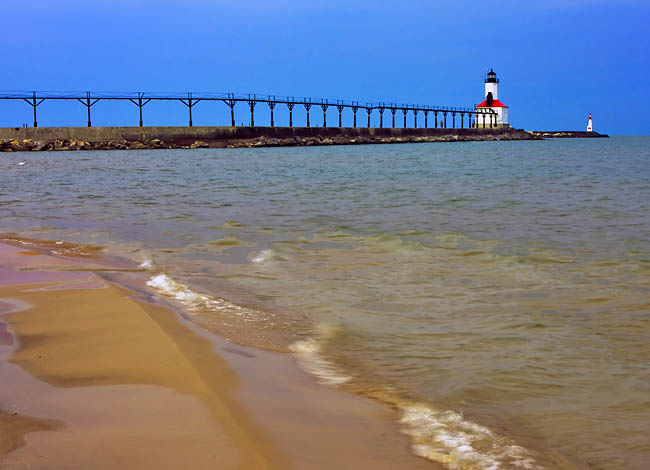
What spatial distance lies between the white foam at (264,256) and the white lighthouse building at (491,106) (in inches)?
4144

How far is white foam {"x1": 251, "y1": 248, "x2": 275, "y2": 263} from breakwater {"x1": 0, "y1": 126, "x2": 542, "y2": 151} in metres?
47.3

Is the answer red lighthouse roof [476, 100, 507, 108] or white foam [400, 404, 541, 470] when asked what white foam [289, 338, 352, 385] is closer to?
white foam [400, 404, 541, 470]

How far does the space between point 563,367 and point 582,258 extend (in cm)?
352

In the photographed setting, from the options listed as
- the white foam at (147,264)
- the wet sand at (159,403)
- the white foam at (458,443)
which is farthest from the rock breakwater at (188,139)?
the white foam at (458,443)

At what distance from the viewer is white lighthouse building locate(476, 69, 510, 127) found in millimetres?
107188

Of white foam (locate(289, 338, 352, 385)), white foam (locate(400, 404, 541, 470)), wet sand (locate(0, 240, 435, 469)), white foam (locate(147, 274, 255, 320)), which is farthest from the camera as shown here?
white foam (locate(147, 274, 255, 320))

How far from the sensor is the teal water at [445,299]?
282cm

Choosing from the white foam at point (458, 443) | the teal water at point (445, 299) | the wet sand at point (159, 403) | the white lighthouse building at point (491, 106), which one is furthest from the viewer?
the white lighthouse building at point (491, 106)

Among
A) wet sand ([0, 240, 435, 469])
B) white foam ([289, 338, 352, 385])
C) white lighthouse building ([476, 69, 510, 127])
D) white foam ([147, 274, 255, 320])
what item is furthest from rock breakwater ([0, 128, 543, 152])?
white foam ([289, 338, 352, 385])

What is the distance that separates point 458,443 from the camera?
2.55 metres

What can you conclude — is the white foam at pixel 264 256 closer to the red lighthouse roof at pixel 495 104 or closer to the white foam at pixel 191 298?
the white foam at pixel 191 298

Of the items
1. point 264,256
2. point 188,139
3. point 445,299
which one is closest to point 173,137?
point 188,139

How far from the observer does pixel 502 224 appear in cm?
945

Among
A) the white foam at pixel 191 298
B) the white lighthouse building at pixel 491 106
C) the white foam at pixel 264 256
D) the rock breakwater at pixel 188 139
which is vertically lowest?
the white foam at pixel 191 298
